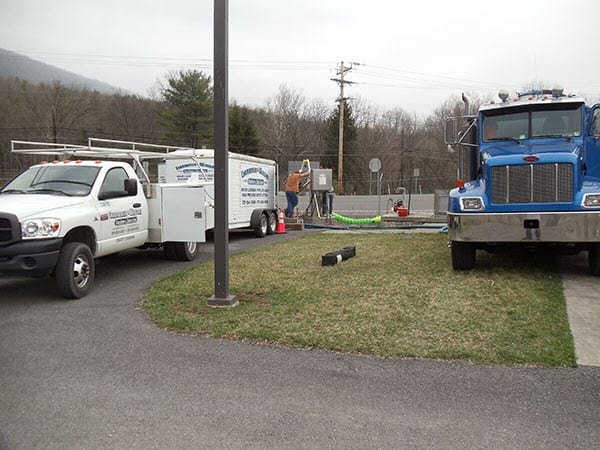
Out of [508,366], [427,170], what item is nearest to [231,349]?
[508,366]

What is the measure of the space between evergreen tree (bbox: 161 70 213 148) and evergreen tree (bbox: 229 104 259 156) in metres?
4.35

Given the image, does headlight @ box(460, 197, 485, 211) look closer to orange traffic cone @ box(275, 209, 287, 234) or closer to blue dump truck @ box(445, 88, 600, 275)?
blue dump truck @ box(445, 88, 600, 275)

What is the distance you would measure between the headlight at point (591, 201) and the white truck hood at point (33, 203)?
7175 millimetres

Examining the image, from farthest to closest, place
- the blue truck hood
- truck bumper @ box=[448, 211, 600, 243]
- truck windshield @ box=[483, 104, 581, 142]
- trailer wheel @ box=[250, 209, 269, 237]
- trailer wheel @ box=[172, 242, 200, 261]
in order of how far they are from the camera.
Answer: trailer wheel @ box=[250, 209, 269, 237]
trailer wheel @ box=[172, 242, 200, 261]
truck windshield @ box=[483, 104, 581, 142]
the blue truck hood
truck bumper @ box=[448, 211, 600, 243]

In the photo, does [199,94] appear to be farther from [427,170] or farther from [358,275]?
[358,275]

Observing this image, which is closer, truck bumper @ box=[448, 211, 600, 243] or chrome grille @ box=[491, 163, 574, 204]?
truck bumper @ box=[448, 211, 600, 243]

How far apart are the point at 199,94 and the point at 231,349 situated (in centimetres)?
4426

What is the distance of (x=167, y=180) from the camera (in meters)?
13.0

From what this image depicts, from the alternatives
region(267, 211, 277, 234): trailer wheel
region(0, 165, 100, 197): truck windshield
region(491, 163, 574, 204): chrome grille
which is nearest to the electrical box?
region(267, 211, 277, 234): trailer wheel

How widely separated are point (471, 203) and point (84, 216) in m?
5.70

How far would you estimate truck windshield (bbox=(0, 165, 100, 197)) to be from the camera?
729 cm

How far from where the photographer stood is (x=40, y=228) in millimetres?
6215

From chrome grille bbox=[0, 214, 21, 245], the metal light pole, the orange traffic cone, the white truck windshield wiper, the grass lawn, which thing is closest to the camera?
the grass lawn

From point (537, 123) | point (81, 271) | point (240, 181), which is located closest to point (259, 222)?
point (240, 181)
